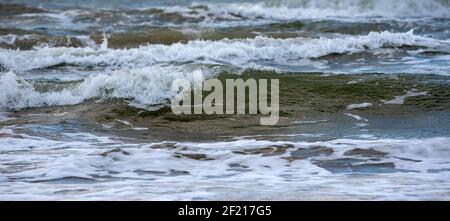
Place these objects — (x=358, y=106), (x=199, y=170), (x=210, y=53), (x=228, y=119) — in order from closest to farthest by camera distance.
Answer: (x=199, y=170) → (x=228, y=119) → (x=358, y=106) → (x=210, y=53)

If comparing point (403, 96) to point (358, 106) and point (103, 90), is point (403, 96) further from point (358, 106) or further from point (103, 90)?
point (103, 90)

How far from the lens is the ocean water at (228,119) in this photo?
16.0 ft

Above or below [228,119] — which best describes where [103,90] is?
above

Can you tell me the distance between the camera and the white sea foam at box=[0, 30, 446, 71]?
35.5ft

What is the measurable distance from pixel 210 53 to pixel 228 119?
400cm

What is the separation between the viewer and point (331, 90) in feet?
27.8

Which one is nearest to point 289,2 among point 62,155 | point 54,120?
point 54,120

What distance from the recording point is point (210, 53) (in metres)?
11.1

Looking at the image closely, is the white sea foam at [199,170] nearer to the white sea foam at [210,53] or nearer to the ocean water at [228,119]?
the ocean water at [228,119]

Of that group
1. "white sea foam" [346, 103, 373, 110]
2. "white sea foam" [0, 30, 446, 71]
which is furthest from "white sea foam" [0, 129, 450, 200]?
"white sea foam" [0, 30, 446, 71]

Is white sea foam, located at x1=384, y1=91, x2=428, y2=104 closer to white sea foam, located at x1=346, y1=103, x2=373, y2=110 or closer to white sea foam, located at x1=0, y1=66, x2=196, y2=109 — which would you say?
white sea foam, located at x1=346, y1=103, x2=373, y2=110

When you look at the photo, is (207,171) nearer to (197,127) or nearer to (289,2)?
(197,127)

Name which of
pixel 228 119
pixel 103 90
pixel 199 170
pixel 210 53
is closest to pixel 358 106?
pixel 228 119
